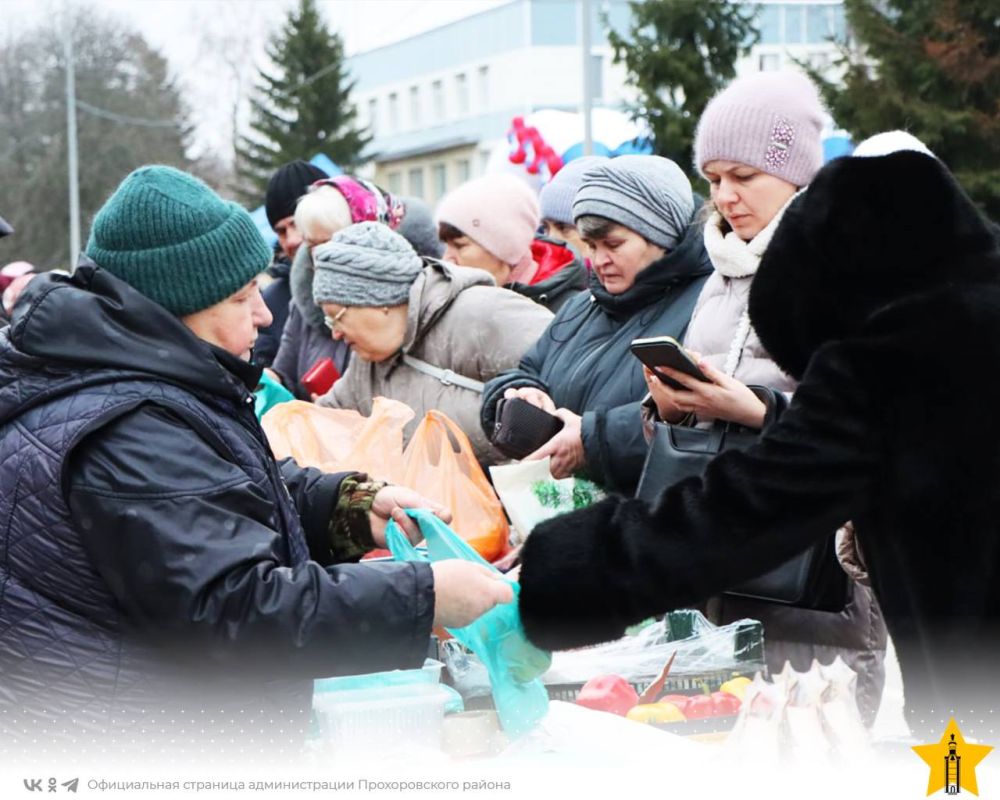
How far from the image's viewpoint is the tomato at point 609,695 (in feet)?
9.41

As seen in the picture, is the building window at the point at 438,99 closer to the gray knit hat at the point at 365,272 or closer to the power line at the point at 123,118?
the power line at the point at 123,118

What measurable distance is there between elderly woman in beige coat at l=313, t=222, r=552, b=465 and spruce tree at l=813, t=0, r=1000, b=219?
10964 millimetres

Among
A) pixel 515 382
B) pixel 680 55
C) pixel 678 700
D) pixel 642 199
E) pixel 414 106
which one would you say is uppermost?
pixel 414 106

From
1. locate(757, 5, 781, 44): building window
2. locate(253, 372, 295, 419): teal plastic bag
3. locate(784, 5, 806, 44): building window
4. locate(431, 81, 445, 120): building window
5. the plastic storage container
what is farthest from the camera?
locate(431, 81, 445, 120): building window

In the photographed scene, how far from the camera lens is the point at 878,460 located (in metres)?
2.24

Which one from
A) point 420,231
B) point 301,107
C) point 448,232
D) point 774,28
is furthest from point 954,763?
point 774,28

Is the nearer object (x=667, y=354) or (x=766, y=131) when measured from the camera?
(x=667, y=354)

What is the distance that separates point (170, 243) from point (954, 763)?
1.49m

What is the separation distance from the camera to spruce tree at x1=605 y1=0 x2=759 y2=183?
16.9 meters

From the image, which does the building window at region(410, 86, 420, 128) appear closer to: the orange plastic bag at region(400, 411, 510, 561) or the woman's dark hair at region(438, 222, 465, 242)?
the woman's dark hair at region(438, 222, 465, 242)

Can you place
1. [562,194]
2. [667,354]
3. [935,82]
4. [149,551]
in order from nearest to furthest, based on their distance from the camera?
1. [149,551]
2. [667,354]
3. [562,194]
4. [935,82]

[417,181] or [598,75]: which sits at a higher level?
[598,75]

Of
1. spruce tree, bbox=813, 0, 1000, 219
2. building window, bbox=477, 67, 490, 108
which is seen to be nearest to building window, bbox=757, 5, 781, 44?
building window, bbox=477, 67, 490, 108

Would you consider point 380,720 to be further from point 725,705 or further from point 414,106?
point 414,106
